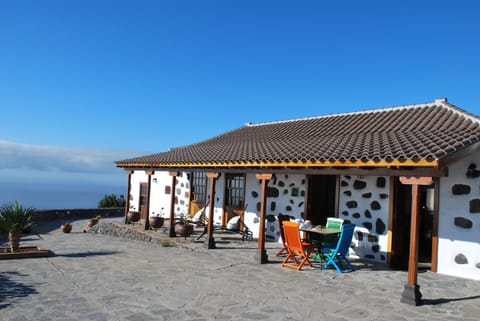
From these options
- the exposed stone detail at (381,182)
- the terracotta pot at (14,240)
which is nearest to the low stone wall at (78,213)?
the terracotta pot at (14,240)

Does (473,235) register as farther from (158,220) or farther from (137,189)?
(137,189)

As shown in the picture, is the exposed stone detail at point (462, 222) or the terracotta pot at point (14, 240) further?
the terracotta pot at point (14, 240)

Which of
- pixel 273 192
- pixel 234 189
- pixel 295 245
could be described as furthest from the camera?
pixel 234 189

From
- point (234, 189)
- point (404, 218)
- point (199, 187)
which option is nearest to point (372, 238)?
point (404, 218)

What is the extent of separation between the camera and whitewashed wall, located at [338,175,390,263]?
806 centimetres

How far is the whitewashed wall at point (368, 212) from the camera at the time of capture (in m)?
8.06

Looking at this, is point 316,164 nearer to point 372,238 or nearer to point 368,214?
point 368,214

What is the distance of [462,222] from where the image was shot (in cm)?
690

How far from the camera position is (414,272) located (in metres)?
5.36

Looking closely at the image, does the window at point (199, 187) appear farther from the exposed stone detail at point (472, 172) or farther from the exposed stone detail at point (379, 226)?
the exposed stone detail at point (472, 172)

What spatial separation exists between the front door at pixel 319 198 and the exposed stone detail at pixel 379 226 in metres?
1.48

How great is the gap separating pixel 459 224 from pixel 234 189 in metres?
6.67

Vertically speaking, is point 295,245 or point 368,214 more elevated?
point 368,214

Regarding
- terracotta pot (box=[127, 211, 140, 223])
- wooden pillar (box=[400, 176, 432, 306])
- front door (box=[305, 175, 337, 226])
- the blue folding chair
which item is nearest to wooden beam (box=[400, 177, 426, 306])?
wooden pillar (box=[400, 176, 432, 306])
